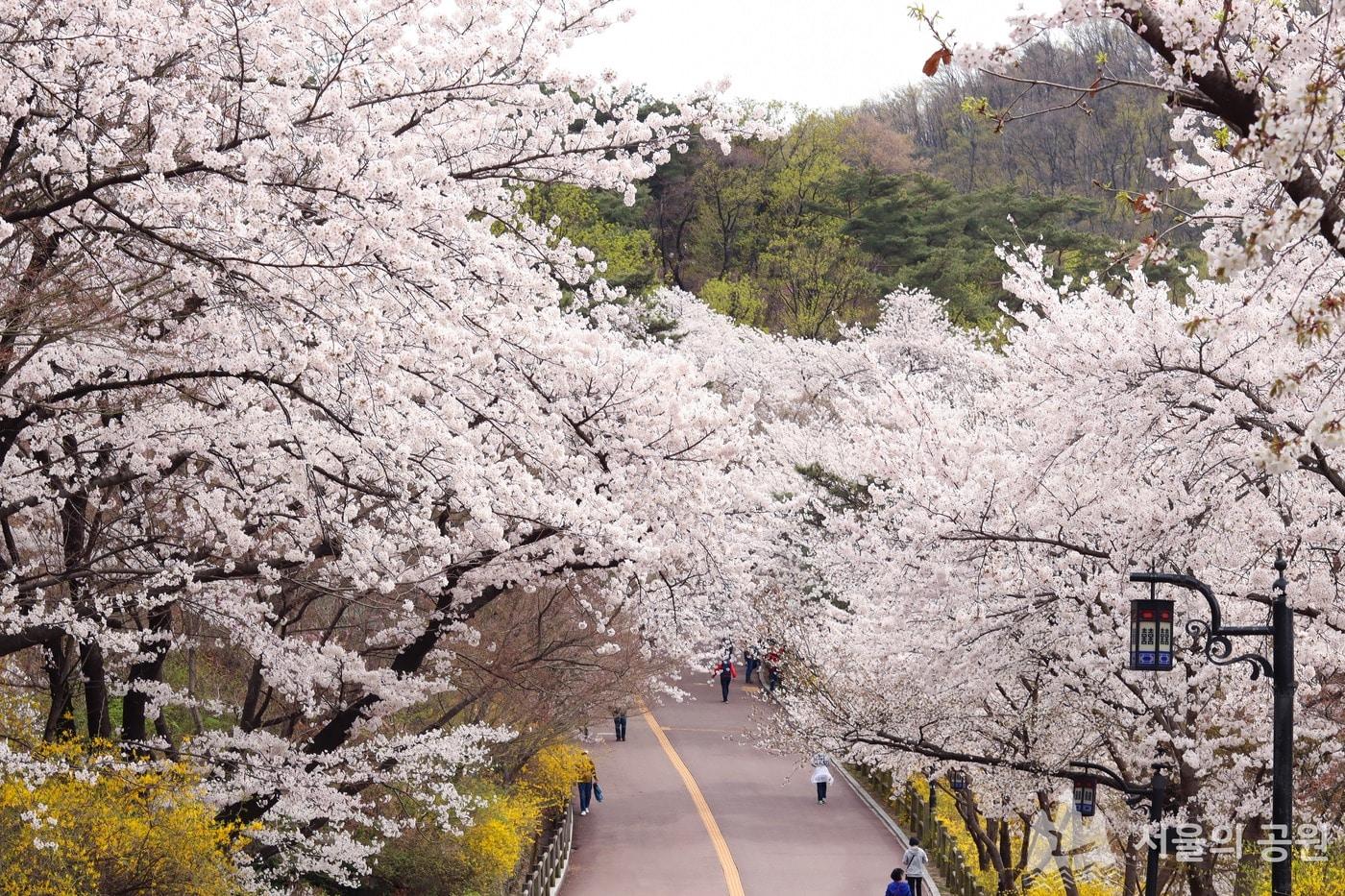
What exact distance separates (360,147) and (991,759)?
29.7 feet

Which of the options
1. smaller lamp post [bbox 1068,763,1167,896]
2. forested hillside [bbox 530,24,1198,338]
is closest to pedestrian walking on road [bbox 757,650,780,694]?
forested hillside [bbox 530,24,1198,338]

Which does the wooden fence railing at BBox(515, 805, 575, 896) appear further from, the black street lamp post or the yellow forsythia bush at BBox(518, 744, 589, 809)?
the black street lamp post

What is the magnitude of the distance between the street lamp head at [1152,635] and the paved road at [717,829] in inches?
434

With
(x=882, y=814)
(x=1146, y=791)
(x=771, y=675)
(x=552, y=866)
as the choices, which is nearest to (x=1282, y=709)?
(x=1146, y=791)

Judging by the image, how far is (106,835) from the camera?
8.62m

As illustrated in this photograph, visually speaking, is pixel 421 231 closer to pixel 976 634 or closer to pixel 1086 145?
pixel 976 634

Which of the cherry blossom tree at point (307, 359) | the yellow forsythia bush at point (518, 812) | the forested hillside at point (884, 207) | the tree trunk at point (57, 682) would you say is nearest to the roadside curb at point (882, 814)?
the yellow forsythia bush at point (518, 812)

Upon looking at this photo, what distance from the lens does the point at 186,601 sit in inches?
345

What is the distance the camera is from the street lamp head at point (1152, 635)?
9297 mm

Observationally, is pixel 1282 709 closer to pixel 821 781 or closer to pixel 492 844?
pixel 492 844

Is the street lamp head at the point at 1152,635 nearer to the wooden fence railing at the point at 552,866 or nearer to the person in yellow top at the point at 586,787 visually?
the wooden fence railing at the point at 552,866

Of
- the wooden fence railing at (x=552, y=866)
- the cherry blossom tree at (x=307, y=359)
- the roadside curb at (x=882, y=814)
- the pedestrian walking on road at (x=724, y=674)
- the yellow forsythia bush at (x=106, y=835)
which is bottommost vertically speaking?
the wooden fence railing at (x=552, y=866)

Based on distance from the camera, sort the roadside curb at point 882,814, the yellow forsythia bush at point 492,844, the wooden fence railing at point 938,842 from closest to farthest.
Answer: the yellow forsythia bush at point 492,844 → the roadside curb at point 882,814 → the wooden fence railing at point 938,842

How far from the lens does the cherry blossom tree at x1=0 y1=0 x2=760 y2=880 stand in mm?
6223
